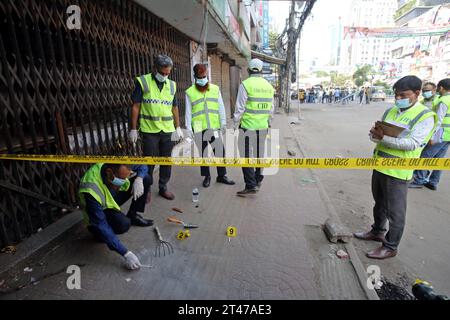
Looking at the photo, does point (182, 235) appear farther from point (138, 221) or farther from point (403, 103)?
point (403, 103)

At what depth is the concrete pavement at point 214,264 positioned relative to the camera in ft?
7.20

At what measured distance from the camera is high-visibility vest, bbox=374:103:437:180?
2.42m

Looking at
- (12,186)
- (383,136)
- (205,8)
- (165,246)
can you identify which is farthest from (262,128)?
(12,186)

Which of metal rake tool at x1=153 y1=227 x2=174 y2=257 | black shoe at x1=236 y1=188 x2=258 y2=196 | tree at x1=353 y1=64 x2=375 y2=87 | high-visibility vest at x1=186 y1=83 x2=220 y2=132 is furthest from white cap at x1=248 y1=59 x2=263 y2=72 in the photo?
tree at x1=353 y1=64 x2=375 y2=87

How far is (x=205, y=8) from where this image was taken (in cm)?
482

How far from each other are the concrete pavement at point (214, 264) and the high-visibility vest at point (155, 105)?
1.06 m

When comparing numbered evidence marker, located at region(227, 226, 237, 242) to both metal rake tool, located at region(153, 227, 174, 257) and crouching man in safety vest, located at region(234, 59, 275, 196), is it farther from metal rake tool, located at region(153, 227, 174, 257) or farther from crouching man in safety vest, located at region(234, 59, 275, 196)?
crouching man in safety vest, located at region(234, 59, 275, 196)

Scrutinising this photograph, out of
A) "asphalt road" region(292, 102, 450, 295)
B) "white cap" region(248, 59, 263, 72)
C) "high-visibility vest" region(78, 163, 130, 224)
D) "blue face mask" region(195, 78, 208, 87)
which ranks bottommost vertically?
"asphalt road" region(292, 102, 450, 295)

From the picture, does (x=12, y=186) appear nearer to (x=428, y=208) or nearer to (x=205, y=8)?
(x=205, y=8)

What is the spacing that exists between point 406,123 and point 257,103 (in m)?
1.85

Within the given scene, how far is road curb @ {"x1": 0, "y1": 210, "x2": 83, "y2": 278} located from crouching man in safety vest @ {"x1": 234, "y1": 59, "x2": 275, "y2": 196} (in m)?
2.20

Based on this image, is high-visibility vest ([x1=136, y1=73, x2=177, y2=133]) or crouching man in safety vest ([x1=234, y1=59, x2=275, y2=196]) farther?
crouching man in safety vest ([x1=234, y1=59, x2=275, y2=196])

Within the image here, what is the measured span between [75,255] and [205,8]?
4242 millimetres

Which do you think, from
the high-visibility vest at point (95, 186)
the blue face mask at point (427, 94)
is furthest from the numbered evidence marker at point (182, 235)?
the blue face mask at point (427, 94)
